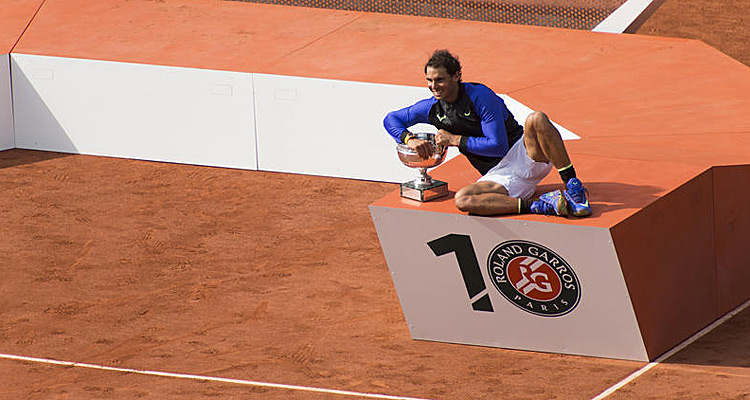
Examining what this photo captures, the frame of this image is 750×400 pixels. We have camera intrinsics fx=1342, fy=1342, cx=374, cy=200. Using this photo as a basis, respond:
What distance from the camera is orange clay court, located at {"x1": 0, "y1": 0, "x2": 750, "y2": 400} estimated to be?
7.18m

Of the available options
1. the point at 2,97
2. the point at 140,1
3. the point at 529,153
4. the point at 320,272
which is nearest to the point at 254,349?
the point at 320,272

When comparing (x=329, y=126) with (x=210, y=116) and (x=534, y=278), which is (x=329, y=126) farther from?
(x=534, y=278)

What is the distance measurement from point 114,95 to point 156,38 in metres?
0.95

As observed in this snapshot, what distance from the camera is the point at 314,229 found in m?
9.84

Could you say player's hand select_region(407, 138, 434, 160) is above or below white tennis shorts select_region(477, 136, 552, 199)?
above

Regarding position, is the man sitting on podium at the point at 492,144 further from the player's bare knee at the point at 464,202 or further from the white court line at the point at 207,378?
the white court line at the point at 207,378

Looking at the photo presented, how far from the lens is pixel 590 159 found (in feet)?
26.2

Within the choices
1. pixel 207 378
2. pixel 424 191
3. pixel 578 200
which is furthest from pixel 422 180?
pixel 207 378

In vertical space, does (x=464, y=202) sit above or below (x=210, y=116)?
above

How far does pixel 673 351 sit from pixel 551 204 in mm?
1108

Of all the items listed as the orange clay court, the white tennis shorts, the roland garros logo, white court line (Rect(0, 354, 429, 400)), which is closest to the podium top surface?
the orange clay court

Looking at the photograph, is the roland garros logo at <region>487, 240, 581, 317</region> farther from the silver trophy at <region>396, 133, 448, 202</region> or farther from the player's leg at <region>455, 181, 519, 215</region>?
the silver trophy at <region>396, 133, 448, 202</region>

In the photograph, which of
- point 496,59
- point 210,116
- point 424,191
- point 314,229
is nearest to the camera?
point 424,191

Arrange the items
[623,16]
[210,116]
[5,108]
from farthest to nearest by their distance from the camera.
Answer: [623,16] → [5,108] → [210,116]
